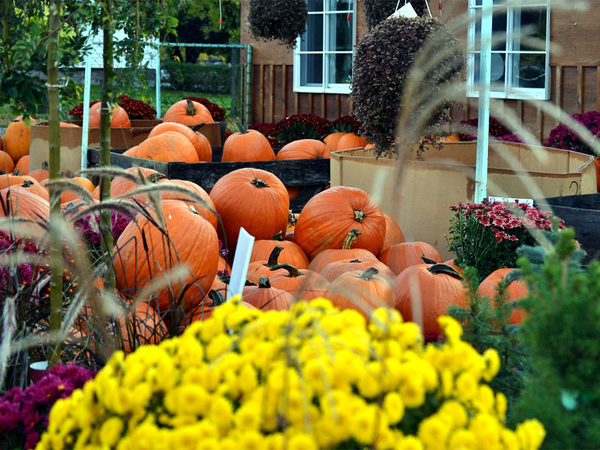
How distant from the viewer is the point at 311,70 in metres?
9.58

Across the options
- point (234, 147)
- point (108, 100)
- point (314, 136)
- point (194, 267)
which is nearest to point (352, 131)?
point (314, 136)

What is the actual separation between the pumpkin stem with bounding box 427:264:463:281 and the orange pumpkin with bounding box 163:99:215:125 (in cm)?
420

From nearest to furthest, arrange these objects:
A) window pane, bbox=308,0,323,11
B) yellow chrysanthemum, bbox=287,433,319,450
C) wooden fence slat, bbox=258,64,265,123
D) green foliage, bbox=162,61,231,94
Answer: yellow chrysanthemum, bbox=287,433,319,450, window pane, bbox=308,0,323,11, wooden fence slat, bbox=258,64,265,123, green foliage, bbox=162,61,231,94

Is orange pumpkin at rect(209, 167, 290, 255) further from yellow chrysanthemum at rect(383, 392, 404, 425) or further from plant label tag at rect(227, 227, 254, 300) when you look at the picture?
yellow chrysanthemum at rect(383, 392, 404, 425)

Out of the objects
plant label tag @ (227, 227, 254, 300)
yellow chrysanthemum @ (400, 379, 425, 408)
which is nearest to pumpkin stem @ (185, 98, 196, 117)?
plant label tag @ (227, 227, 254, 300)

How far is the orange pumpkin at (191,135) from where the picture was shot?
5059 mm

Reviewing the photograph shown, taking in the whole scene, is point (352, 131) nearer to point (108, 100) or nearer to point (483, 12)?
point (108, 100)

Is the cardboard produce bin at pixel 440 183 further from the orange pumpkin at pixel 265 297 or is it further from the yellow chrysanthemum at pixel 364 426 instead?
the yellow chrysanthemum at pixel 364 426

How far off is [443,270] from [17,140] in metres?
5.15

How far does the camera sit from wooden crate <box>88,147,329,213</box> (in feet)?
14.1

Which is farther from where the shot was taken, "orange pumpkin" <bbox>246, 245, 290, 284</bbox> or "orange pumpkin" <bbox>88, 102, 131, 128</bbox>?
"orange pumpkin" <bbox>88, 102, 131, 128</bbox>

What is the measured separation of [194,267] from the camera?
93.6 inches

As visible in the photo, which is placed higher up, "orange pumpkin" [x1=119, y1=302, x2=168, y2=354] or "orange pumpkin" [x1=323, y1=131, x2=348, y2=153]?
"orange pumpkin" [x1=323, y1=131, x2=348, y2=153]

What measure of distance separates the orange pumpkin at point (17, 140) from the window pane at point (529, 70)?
15.7 ft
